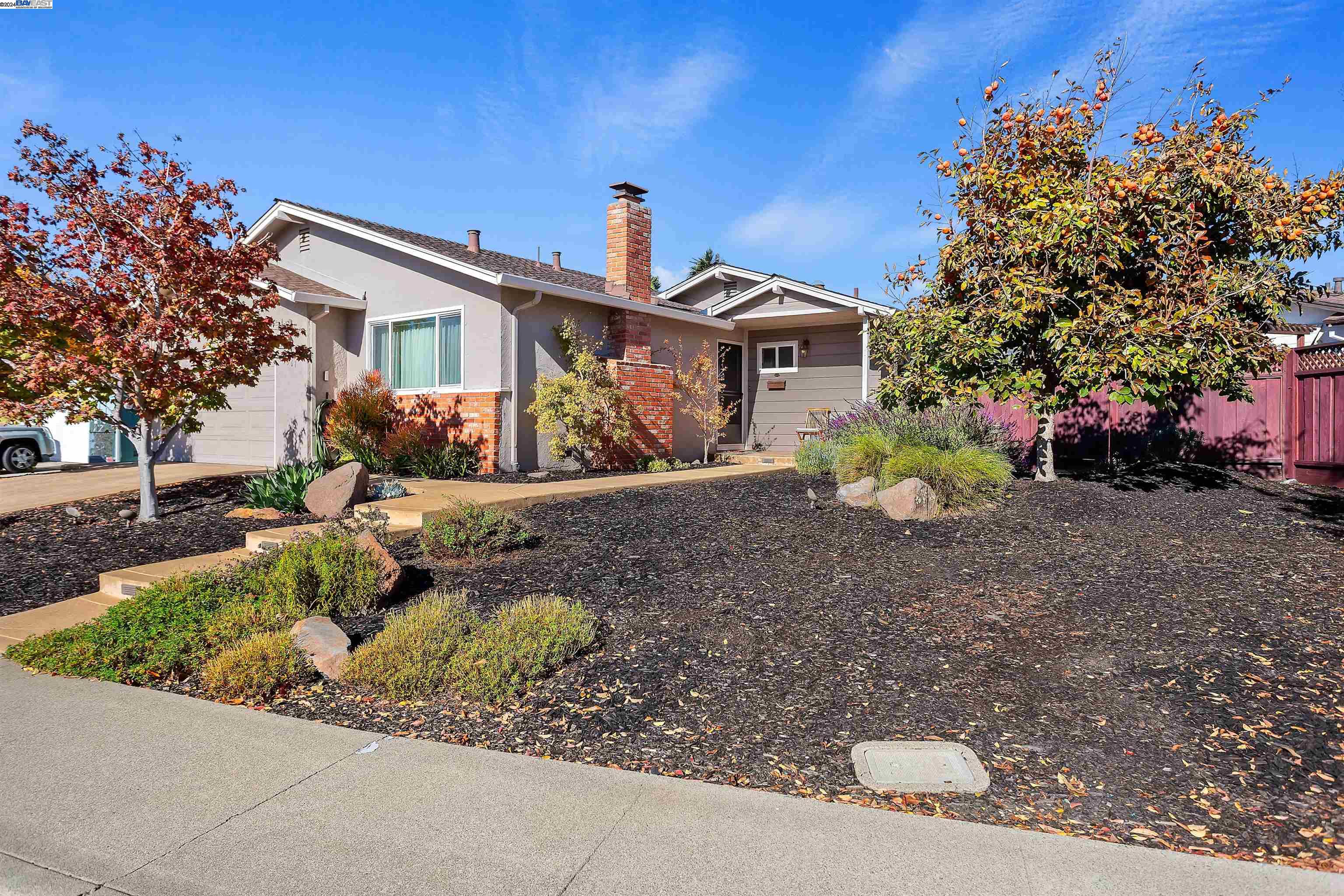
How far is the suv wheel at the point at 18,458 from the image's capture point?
16219mm

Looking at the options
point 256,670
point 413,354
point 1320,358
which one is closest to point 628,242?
point 413,354

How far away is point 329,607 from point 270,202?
37.6 feet

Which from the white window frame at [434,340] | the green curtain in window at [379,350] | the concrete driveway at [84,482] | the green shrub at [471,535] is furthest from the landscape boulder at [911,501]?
the green curtain in window at [379,350]

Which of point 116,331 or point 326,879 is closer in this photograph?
point 326,879

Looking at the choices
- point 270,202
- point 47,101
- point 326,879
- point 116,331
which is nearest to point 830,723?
point 326,879

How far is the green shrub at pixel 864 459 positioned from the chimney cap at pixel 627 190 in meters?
7.32

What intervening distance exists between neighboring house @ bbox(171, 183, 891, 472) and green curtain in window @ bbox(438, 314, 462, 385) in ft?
0.08

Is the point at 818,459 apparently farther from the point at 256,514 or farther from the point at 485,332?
the point at 256,514

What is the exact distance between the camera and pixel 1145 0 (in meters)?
7.88

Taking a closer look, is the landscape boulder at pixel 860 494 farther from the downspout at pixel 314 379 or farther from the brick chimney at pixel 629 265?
the downspout at pixel 314 379

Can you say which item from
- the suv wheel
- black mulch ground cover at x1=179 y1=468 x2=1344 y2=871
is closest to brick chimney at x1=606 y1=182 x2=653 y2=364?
black mulch ground cover at x1=179 y1=468 x2=1344 y2=871

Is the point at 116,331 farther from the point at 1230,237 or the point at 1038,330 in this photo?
the point at 1230,237

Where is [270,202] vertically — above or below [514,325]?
above

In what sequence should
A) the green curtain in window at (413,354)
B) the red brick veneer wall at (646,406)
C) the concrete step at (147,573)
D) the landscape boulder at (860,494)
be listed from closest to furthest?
the concrete step at (147,573) < the landscape boulder at (860,494) < the green curtain in window at (413,354) < the red brick veneer wall at (646,406)
